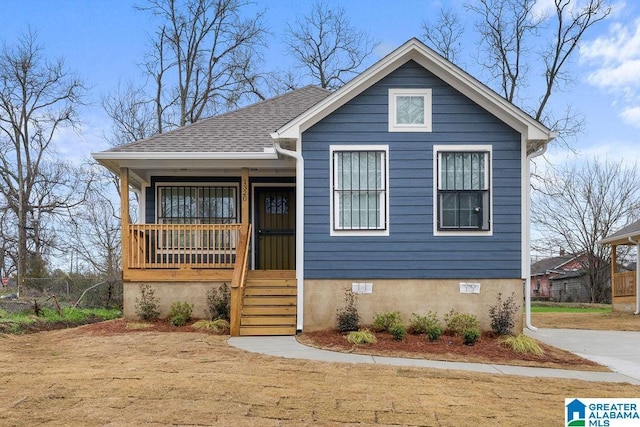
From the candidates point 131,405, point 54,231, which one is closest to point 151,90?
point 54,231

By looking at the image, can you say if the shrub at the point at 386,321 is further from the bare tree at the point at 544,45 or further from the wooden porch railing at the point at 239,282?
the bare tree at the point at 544,45

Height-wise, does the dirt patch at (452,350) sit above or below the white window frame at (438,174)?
below

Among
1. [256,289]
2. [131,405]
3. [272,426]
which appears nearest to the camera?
[272,426]

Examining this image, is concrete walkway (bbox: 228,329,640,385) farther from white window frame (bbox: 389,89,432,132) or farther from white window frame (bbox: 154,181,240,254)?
white window frame (bbox: 389,89,432,132)

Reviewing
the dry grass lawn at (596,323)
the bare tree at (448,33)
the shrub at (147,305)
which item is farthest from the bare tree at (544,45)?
the shrub at (147,305)

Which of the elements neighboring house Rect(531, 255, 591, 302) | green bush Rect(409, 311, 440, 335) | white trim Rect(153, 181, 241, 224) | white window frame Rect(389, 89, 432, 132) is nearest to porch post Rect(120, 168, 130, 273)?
white trim Rect(153, 181, 241, 224)

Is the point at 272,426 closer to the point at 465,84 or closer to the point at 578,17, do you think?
the point at 465,84

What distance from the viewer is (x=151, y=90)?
83.9 feet

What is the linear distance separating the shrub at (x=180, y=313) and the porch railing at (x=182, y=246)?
0.85 m

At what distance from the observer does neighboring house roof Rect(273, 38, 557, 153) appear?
412 inches

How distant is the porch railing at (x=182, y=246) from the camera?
11.9 metres

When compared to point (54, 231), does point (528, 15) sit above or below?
above

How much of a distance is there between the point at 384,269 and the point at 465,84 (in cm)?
366

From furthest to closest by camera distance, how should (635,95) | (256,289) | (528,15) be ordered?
1. (528,15)
2. (635,95)
3. (256,289)
